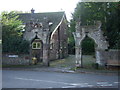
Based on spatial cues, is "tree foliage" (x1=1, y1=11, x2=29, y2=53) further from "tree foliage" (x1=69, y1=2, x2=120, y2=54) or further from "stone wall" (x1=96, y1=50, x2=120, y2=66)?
"stone wall" (x1=96, y1=50, x2=120, y2=66)

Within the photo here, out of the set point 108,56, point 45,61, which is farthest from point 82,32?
point 45,61

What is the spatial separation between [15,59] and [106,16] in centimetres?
1333

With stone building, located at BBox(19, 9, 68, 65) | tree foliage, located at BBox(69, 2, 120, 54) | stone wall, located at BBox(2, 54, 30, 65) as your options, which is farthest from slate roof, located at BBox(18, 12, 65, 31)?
stone wall, located at BBox(2, 54, 30, 65)

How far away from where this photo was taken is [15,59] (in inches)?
846

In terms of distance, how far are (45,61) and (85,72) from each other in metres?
6.11

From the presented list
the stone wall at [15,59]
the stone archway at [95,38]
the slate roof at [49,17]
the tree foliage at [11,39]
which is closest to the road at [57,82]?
the stone archway at [95,38]

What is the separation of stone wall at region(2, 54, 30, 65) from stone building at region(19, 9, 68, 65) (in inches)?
42.1

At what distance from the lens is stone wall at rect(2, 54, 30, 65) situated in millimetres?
21344

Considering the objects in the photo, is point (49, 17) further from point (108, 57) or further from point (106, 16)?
point (108, 57)

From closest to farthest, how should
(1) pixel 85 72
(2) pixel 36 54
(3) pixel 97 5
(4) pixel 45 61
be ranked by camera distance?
(1) pixel 85 72, (4) pixel 45 61, (3) pixel 97 5, (2) pixel 36 54

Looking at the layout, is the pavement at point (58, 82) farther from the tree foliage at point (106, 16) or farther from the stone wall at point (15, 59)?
the tree foliage at point (106, 16)

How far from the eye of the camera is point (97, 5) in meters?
23.9

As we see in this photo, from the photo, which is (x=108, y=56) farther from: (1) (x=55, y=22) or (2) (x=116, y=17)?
(1) (x=55, y=22)

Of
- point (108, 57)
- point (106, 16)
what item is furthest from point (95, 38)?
point (106, 16)
